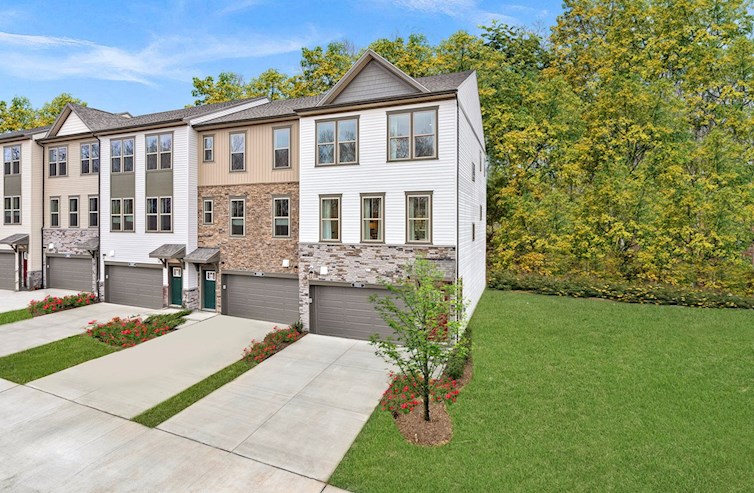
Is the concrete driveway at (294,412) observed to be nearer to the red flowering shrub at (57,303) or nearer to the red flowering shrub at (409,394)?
the red flowering shrub at (409,394)

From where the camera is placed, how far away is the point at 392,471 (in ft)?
21.4

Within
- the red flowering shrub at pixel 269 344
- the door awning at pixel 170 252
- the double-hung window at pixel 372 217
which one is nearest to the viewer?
the red flowering shrub at pixel 269 344

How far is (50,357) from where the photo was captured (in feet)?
38.2

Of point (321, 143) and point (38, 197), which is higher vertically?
point (321, 143)

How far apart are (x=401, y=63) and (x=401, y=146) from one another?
17.7 m

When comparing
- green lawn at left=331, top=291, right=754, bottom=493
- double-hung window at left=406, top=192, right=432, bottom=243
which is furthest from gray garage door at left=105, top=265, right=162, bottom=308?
green lawn at left=331, top=291, right=754, bottom=493

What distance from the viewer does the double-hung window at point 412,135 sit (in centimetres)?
1303

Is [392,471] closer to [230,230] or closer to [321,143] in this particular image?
[321,143]

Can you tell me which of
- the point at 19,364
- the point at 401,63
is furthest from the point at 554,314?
the point at 401,63

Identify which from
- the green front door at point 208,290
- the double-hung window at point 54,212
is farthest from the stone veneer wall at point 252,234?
the double-hung window at point 54,212

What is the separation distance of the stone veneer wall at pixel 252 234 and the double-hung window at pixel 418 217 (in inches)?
200

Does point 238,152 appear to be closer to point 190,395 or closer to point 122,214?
point 122,214

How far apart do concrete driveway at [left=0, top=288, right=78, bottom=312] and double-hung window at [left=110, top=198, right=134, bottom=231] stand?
531 centimetres

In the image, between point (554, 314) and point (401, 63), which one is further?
point (401, 63)
